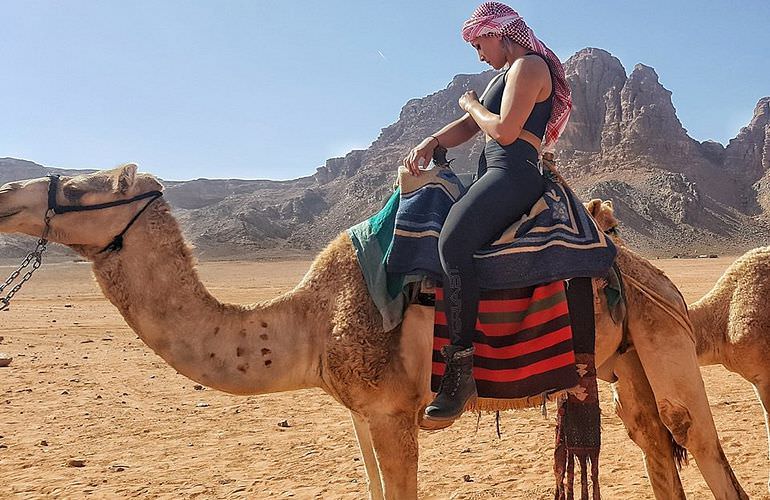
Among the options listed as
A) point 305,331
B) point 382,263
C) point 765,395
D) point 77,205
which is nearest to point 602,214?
point 382,263

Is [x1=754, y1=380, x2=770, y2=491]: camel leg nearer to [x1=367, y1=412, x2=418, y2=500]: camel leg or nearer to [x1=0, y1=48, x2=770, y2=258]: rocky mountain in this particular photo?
[x1=367, y1=412, x2=418, y2=500]: camel leg

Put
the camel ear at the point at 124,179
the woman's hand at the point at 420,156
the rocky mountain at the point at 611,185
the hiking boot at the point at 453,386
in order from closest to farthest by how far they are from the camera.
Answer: the hiking boot at the point at 453,386 → the camel ear at the point at 124,179 → the woman's hand at the point at 420,156 → the rocky mountain at the point at 611,185

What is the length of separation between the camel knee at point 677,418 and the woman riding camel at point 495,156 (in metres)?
1.43

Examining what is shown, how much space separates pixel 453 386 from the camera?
3443 millimetres

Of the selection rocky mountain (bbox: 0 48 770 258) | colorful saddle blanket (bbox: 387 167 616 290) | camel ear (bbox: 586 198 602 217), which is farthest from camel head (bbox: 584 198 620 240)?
rocky mountain (bbox: 0 48 770 258)

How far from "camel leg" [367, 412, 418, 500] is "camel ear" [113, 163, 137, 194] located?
6.71ft

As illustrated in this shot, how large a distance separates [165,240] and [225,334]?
27.8 inches

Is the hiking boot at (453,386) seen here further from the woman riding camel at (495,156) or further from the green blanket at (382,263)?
the green blanket at (382,263)

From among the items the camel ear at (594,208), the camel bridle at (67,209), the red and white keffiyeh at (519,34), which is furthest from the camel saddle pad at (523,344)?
the camel bridle at (67,209)

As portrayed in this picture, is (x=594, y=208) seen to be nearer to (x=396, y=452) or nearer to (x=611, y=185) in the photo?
(x=396, y=452)

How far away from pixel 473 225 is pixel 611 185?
109247mm

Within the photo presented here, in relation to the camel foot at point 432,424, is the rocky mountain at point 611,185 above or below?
above

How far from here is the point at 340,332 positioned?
3.71 m

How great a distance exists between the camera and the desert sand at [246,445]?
21.4ft
